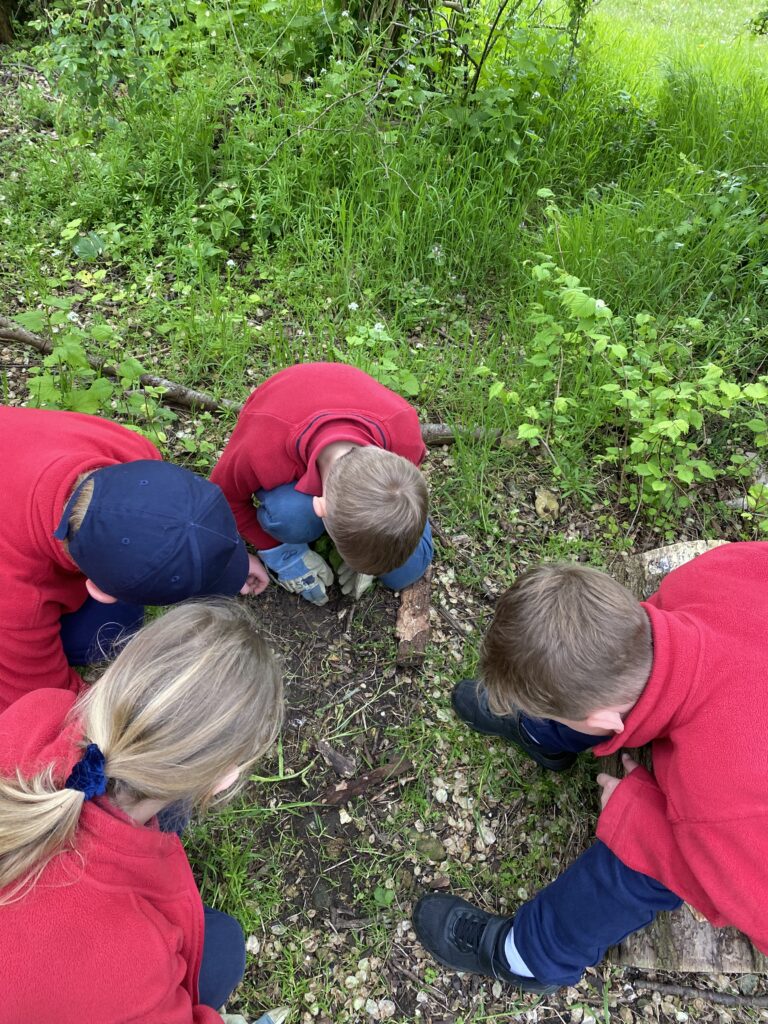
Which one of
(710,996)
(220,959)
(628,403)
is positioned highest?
(628,403)

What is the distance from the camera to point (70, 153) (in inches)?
139

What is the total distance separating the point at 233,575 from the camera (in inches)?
83.0

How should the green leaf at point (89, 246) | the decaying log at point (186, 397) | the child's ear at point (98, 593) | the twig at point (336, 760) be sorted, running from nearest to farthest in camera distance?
the child's ear at point (98, 593)
the twig at point (336, 760)
the decaying log at point (186, 397)
the green leaf at point (89, 246)

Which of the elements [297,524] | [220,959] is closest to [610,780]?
[220,959]

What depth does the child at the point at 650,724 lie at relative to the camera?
4.86 feet

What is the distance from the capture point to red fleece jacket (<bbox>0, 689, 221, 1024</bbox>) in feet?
4.12

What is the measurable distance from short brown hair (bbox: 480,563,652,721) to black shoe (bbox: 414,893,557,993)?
820 mm

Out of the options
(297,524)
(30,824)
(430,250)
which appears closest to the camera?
(30,824)

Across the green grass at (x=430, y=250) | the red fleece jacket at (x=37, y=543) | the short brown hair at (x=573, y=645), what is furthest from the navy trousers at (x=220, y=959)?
the short brown hair at (x=573, y=645)

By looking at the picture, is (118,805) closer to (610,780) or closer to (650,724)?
(650,724)

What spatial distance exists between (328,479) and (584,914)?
1452 millimetres

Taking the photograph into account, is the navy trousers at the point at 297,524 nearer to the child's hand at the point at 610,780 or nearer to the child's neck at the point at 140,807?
the child's hand at the point at 610,780

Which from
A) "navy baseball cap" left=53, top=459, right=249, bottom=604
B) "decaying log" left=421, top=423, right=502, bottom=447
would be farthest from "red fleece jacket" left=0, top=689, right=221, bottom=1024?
"decaying log" left=421, top=423, right=502, bottom=447

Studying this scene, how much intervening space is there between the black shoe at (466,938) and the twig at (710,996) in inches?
14.7
